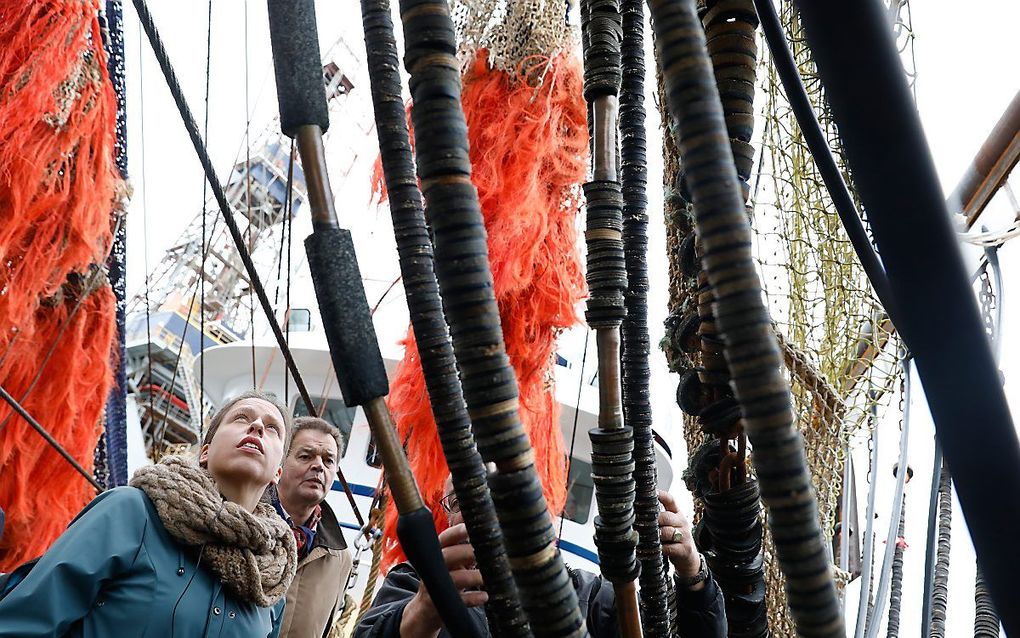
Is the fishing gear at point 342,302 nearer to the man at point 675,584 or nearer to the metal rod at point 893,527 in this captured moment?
the man at point 675,584

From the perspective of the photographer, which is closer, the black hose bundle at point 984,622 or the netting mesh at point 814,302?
the black hose bundle at point 984,622

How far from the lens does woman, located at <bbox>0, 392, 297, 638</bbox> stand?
1.16m

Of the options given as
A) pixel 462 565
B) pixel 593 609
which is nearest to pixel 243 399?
pixel 593 609

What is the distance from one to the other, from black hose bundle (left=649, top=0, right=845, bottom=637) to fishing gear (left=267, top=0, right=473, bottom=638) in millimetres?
167

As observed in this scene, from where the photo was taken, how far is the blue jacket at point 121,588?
112cm

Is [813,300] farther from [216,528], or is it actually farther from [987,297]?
[216,528]

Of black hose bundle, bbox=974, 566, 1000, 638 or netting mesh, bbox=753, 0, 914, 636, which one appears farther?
netting mesh, bbox=753, 0, 914, 636

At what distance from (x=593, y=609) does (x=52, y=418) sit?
234 centimetres

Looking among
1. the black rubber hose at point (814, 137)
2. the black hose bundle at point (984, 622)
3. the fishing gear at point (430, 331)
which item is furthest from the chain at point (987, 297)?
the fishing gear at point (430, 331)

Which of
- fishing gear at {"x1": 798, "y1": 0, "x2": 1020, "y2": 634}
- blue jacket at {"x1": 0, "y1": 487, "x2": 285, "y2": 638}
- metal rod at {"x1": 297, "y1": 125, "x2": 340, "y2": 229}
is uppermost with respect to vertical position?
metal rod at {"x1": 297, "y1": 125, "x2": 340, "y2": 229}

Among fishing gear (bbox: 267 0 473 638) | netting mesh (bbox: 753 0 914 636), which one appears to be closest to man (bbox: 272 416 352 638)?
netting mesh (bbox: 753 0 914 636)

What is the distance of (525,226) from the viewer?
2.48 m

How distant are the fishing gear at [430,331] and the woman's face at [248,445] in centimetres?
109

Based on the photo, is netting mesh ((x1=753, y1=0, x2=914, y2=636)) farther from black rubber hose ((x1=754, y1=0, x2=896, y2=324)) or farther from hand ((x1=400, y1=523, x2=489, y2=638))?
black rubber hose ((x1=754, y1=0, x2=896, y2=324))
